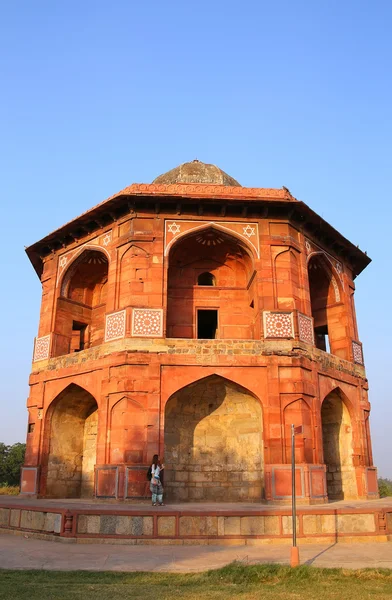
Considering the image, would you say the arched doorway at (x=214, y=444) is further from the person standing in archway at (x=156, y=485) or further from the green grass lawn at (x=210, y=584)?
Answer: the green grass lawn at (x=210, y=584)

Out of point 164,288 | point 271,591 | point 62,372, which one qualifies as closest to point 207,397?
point 164,288

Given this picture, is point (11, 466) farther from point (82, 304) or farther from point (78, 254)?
point (78, 254)

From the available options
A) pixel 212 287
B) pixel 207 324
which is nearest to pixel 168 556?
pixel 212 287

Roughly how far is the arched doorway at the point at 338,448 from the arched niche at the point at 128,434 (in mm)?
5745

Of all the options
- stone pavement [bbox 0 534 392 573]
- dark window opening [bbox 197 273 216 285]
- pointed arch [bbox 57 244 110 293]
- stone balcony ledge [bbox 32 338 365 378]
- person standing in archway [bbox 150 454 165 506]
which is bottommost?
stone pavement [bbox 0 534 392 573]

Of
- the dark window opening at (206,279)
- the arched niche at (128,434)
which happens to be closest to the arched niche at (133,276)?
the dark window opening at (206,279)

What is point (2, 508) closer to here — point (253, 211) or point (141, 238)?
point (141, 238)

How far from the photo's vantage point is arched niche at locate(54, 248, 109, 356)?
1717cm

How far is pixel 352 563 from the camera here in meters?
8.15

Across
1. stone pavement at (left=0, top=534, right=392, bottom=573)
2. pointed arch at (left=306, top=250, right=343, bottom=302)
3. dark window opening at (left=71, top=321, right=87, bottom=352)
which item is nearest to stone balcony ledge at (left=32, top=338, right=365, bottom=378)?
dark window opening at (left=71, top=321, right=87, bottom=352)

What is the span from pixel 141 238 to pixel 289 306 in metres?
4.42

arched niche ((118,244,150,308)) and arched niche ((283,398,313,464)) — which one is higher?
arched niche ((118,244,150,308))

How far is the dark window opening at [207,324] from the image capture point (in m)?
17.2

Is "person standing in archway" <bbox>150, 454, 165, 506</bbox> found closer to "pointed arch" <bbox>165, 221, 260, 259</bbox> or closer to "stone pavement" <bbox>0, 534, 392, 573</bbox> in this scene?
"stone pavement" <bbox>0, 534, 392, 573</bbox>
